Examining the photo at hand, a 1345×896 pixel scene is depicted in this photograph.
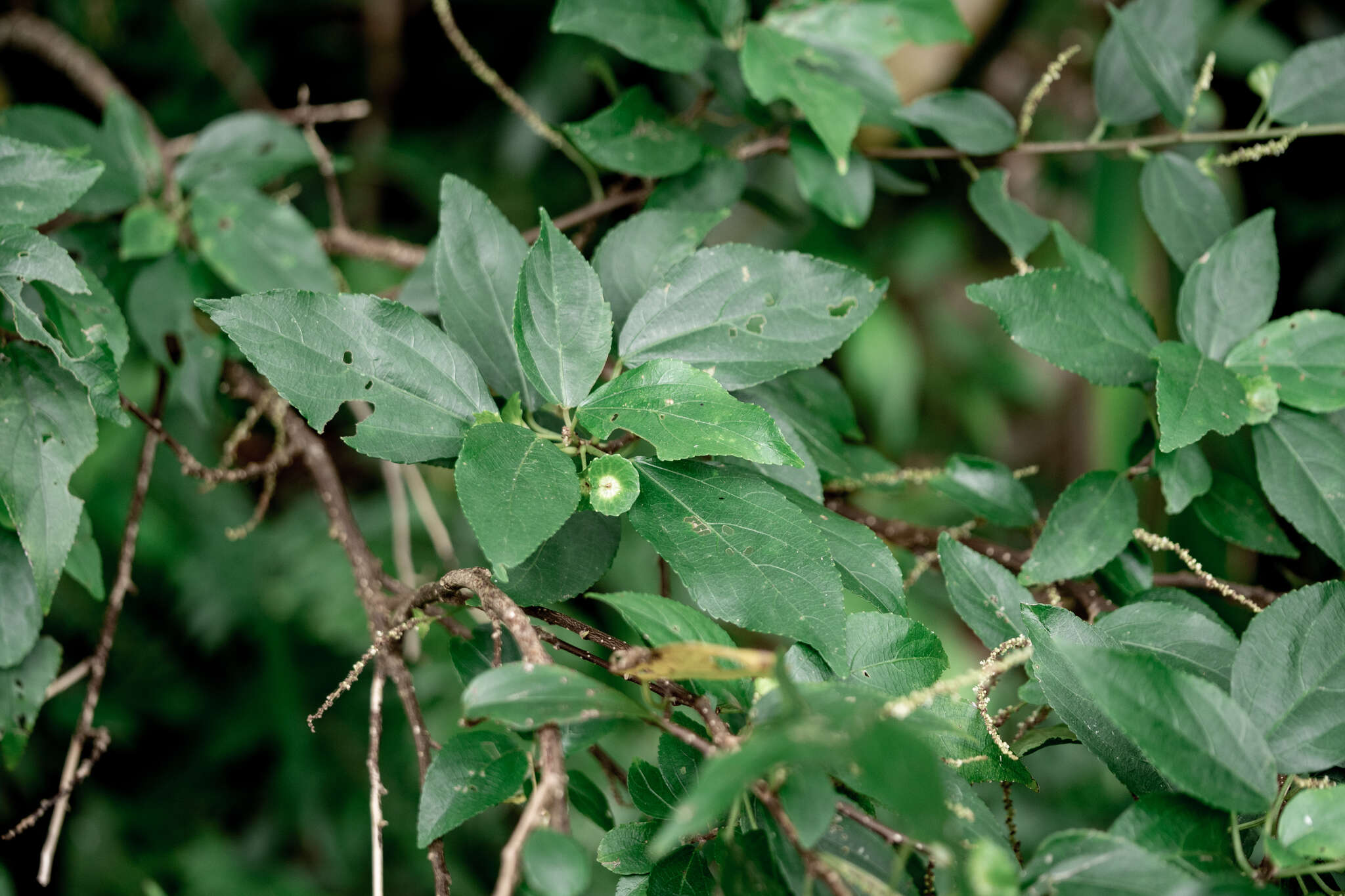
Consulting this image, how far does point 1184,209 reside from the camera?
723 mm

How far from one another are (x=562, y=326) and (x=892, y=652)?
0.92 feet

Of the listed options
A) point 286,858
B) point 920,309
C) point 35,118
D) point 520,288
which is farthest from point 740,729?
point 920,309

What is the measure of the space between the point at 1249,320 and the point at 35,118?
107 centimetres

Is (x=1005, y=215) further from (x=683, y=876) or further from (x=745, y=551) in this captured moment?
(x=683, y=876)

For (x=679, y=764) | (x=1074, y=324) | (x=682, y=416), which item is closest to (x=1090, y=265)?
(x=1074, y=324)

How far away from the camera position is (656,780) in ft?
1.57

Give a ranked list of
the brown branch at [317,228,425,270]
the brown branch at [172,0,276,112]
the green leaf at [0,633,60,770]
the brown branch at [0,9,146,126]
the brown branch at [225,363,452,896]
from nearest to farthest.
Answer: the brown branch at [225,363,452,896], the green leaf at [0,633,60,770], the brown branch at [317,228,425,270], the brown branch at [0,9,146,126], the brown branch at [172,0,276,112]

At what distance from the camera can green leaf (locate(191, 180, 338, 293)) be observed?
76 centimetres

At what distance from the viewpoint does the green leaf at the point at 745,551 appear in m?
0.47

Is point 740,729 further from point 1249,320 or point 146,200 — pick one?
point 146,200

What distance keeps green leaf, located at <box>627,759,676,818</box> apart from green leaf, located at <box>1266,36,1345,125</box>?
769 millimetres

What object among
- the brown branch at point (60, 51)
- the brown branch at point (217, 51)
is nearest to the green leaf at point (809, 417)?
the brown branch at point (60, 51)

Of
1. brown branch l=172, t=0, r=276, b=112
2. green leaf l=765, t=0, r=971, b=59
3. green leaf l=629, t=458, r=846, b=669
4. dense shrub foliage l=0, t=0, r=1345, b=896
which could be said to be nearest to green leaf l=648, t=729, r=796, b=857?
dense shrub foliage l=0, t=0, r=1345, b=896

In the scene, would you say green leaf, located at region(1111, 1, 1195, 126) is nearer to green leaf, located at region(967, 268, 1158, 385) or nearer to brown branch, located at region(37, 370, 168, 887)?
green leaf, located at region(967, 268, 1158, 385)
